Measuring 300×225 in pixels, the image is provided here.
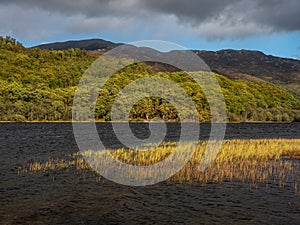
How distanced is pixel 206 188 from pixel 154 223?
7776 mm

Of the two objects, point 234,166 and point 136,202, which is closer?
point 136,202

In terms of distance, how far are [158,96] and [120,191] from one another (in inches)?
5058

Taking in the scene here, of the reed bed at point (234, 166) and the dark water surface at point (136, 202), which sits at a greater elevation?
the reed bed at point (234, 166)

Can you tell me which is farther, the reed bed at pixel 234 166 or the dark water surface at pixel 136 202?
the reed bed at pixel 234 166

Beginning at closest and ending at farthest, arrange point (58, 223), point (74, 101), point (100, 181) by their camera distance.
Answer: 1. point (58, 223)
2. point (100, 181)
3. point (74, 101)

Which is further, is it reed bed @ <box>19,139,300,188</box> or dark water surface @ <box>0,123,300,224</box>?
reed bed @ <box>19,139,300,188</box>

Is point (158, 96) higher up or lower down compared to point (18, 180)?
higher up

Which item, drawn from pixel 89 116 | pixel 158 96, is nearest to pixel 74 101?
pixel 89 116

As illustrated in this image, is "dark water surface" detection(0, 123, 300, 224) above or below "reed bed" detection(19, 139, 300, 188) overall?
below

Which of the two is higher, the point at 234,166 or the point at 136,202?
the point at 234,166

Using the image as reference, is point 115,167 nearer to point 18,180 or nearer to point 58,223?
point 18,180

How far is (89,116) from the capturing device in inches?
5792

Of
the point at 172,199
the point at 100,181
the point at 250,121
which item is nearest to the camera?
the point at 172,199

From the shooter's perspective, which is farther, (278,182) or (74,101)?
(74,101)
